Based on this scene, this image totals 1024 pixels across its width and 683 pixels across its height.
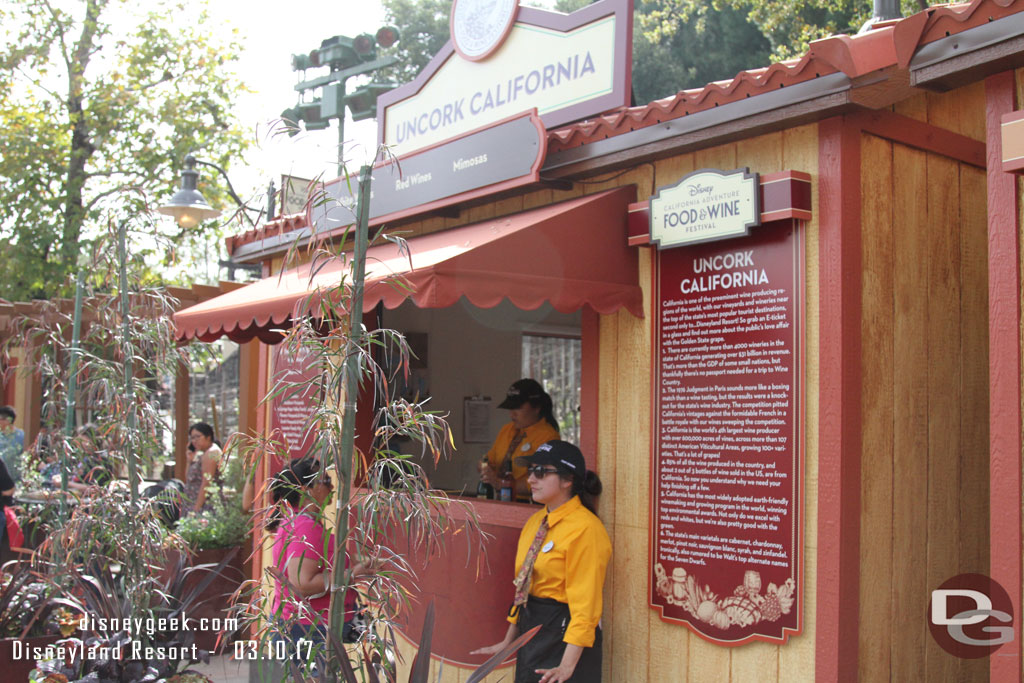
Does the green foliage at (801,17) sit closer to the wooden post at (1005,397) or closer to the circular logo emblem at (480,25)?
the circular logo emblem at (480,25)

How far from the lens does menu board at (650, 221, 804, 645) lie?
13.4ft

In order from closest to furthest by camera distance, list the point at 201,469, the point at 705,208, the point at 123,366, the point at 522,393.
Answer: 1. the point at 705,208
2. the point at 123,366
3. the point at 522,393
4. the point at 201,469

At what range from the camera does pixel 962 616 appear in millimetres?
4219

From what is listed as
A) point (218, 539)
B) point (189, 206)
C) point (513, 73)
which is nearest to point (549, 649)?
point (513, 73)

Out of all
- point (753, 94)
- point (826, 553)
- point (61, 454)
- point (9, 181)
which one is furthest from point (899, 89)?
point (9, 181)

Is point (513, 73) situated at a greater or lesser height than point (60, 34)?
lesser

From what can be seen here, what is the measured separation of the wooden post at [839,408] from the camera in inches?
152

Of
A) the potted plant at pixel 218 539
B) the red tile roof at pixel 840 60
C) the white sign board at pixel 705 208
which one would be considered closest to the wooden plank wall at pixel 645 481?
the white sign board at pixel 705 208

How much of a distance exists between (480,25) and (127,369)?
316 centimetres

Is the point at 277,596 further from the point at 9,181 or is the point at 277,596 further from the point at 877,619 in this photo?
the point at 9,181

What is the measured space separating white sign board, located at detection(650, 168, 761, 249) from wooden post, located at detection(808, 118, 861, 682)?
1.03ft

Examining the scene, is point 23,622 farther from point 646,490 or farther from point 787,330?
point 787,330

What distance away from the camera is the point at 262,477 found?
830 cm

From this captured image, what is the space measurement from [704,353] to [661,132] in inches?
41.8
